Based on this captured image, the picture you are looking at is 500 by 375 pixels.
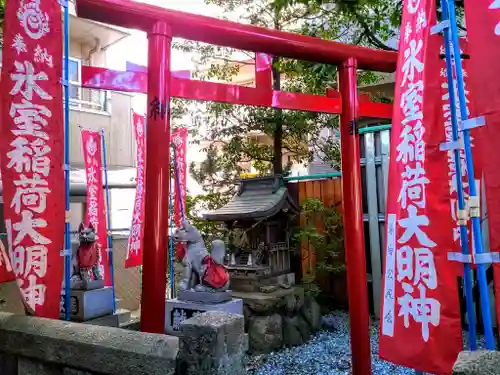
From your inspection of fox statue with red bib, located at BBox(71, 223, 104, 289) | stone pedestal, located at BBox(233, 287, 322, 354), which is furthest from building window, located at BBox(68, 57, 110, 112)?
stone pedestal, located at BBox(233, 287, 322, 354)

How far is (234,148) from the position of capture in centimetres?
1001

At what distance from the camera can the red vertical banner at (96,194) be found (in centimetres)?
719

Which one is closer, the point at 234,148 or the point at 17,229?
the point at 17,229

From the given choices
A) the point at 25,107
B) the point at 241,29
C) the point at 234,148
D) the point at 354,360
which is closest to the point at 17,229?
the point at 25,107

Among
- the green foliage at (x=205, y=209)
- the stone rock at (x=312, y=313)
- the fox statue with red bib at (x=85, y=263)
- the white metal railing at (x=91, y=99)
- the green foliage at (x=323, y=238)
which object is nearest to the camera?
the fox statue with red bib at (x=85, y=263)

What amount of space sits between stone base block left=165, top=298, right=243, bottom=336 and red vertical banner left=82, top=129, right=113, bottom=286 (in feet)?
4.96

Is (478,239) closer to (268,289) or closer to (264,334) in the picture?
(264,334)

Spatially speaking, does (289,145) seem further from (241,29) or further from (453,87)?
(453,87)

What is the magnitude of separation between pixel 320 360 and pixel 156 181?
4.62m

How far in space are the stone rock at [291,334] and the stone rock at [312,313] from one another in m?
0.54

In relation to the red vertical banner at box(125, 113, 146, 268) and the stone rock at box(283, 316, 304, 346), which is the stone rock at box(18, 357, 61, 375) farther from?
the stone rock at box(283, 316, 304, 346)

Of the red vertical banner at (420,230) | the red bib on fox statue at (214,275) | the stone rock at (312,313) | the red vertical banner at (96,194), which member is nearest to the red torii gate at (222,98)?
the red vertical banner at (420,230)

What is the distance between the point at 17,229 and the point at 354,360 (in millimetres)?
3913

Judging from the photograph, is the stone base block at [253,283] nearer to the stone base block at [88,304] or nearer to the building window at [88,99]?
the stone base block at [88,304]
